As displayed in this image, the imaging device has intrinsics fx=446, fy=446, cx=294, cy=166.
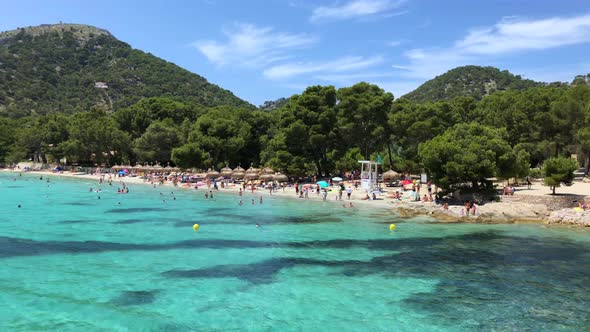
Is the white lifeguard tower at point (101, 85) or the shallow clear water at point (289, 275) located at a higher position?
the white lifeguard tower at point (101, 85)

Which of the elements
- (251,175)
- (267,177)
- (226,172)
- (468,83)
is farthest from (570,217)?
(468,83)

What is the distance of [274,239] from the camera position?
25.4m

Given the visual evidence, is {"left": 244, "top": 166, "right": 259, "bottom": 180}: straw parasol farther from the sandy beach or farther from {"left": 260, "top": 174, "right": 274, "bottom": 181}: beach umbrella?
the sandy beach

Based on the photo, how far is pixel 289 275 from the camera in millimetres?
18125

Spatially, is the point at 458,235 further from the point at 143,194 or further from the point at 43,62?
the point at 43,62

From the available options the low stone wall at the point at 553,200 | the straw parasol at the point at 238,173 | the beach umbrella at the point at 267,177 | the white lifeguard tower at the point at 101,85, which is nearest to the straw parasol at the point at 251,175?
the straw parasol at the point at 238,173

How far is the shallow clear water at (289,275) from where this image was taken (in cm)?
1345

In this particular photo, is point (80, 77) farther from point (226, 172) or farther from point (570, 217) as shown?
point (570, 217)

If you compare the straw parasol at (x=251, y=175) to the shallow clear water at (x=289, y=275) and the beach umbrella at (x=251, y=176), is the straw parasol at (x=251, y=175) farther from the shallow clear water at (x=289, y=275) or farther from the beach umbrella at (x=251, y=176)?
the shallow clear water at (x=289, y=275)

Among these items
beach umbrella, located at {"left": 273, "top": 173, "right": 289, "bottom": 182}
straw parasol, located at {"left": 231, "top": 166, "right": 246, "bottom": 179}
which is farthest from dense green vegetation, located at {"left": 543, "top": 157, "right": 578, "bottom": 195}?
straw parasol, located at {"left": 231, "top": 166, "right": 246, "bottom": 179}

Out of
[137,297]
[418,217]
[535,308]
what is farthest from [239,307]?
[418,217]

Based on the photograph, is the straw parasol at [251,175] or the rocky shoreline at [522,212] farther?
the straw parasol at [251,175]

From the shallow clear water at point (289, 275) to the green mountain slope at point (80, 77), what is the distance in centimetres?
11812

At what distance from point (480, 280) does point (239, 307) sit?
9.58m
